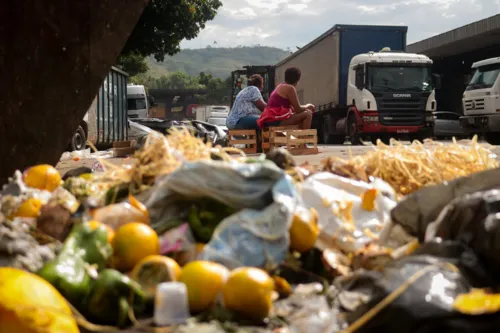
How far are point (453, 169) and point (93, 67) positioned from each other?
262 centimetres

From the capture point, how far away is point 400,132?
2092cm

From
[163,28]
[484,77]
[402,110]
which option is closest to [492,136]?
[484,77]

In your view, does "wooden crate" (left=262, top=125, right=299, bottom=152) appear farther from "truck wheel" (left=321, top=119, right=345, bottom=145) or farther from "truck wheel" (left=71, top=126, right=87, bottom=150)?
"truck wheel" (left=321, top=119, right=345, bottom=145)

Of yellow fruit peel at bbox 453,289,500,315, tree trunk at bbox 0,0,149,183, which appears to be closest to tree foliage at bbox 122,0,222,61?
tree trunk at bbox 0,0,149,183

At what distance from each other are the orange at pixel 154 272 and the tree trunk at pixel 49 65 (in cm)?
216

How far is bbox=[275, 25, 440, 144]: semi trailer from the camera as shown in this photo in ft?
66.6

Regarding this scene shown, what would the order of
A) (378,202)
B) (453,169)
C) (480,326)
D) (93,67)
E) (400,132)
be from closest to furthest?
(480,326)
(378,202)
(453,169)
(93,67)
(400,132)

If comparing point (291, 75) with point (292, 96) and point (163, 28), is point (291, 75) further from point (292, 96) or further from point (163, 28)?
point (163, 28)

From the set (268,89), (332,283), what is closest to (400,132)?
(268,89)

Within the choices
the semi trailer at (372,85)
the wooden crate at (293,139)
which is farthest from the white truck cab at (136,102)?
the wooden crate at (293,139)

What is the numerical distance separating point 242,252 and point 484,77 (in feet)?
67.3

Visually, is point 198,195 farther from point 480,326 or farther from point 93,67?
point 93,67

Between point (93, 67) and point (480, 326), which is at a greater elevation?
point (93, 67)

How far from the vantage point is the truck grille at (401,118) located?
2066cm
